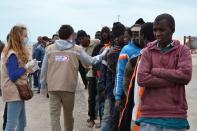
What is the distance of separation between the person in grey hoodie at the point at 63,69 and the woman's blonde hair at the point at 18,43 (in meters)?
0.68

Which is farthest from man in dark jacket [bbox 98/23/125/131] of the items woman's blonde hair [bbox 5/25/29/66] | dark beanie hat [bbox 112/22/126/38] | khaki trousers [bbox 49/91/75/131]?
woman's blonde hair [bbox 5/25/29/66]

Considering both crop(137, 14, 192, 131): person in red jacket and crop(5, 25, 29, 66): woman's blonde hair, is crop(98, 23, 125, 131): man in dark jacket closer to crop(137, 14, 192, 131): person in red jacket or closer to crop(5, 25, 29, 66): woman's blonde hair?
crop(5, 25, 29, 66): woman's blonde hair

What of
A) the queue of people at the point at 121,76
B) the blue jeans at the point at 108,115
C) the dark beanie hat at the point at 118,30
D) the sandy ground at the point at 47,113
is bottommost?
the sandy ground at the point at 47,113

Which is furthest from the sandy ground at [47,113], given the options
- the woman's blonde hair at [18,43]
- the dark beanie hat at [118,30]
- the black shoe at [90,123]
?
the dark beanie hat at [118,30]

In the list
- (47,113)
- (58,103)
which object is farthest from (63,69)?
(47,113)

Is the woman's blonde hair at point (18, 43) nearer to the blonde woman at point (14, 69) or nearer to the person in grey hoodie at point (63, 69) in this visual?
the blonde woman at point (14, 69)

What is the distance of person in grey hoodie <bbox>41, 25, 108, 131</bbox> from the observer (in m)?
7.81

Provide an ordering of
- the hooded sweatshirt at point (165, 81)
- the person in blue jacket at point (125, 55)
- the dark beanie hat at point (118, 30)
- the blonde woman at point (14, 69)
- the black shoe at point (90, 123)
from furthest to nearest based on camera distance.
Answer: the black shoe at point (90, 123)
the dark beanie hat at point (118, 30)
the blonde woman at point (14, 69)
the person in blue jacket at point (125, 55)
the hooded sweatshirt at point (165, 81)

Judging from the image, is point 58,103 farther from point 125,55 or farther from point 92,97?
point 92,97

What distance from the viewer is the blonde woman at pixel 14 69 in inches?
278

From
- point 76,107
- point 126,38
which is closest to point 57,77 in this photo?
point 126,38

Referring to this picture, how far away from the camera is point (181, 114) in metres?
4.62

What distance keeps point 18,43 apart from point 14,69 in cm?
39

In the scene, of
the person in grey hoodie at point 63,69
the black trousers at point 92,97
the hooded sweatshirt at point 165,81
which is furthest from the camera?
the black trousers at point 92,97
